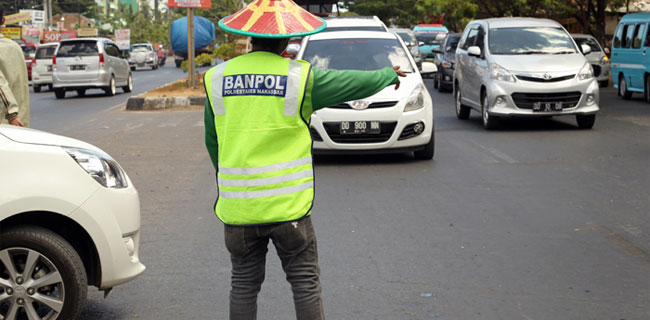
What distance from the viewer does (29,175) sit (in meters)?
4.46

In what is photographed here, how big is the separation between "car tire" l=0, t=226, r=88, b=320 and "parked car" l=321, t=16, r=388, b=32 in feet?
31.4

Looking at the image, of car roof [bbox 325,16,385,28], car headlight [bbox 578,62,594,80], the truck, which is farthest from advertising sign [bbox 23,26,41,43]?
car headlight [bbox 578,62,594,80]

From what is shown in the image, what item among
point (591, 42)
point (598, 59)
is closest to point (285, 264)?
point (598, 59)

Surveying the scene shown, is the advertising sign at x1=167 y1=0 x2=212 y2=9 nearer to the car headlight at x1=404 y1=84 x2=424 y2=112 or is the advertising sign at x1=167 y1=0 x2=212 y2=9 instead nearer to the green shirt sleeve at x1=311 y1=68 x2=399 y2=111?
the car headlight at x1=404 y1=84 x2=424 y2=112

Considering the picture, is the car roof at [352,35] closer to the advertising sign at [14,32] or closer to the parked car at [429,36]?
the parked car at [429,36]

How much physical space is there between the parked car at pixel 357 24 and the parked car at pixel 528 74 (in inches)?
76.5

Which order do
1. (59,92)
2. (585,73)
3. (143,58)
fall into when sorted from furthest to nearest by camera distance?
(143,58), (59,92), (585,73)

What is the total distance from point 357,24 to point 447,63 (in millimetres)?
11069

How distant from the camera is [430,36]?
1469 inches

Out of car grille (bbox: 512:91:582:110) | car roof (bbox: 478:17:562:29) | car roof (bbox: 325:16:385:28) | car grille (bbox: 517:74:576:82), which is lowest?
car grille (bbox: 512:91:582:110)

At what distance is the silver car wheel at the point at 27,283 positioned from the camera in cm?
450

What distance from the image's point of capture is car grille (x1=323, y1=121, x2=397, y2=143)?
10.9 metres

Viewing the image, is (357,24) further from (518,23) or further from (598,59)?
(598,59)

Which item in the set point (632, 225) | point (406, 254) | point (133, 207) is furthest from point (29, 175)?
point (632, 225)
